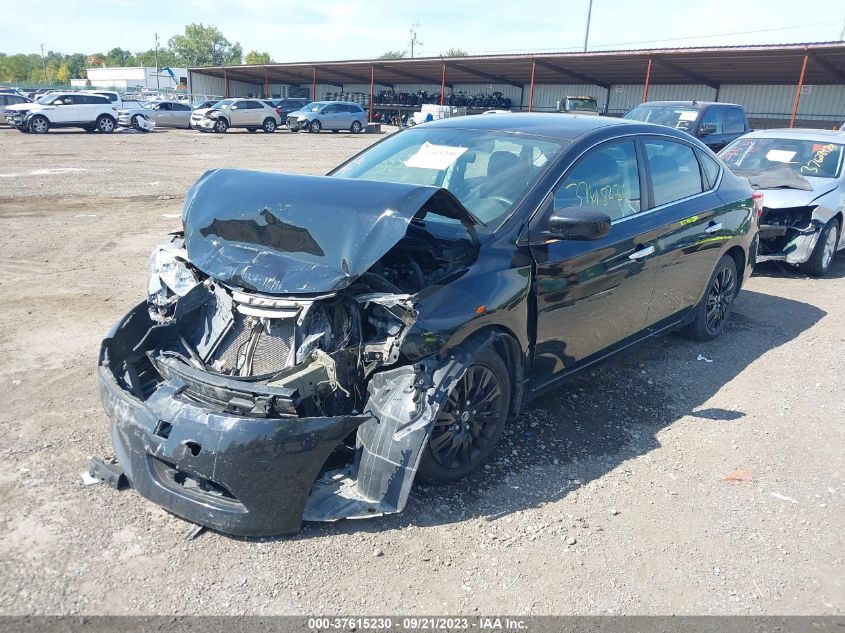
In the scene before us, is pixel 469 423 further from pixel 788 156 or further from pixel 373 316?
pixel 788 156

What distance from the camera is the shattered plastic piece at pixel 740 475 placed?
3897 mm

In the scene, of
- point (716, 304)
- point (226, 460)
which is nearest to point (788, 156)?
point (716, 304)

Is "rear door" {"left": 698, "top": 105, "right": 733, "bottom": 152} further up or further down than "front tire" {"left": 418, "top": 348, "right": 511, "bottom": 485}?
further up

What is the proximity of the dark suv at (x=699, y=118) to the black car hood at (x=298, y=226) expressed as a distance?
439 inches

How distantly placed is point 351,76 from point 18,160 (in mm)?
33170

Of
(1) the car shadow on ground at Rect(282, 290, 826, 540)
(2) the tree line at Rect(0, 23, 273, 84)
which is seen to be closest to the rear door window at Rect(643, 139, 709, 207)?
(1) the car shadow on ground at Rect(282, 290, 826, 540)

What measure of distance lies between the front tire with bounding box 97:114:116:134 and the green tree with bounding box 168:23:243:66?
9401 centimetres

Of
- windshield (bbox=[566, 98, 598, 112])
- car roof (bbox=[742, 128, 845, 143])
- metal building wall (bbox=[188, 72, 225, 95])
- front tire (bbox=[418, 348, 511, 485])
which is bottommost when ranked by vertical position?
front tire (bbox=[418, 348, 511, 485])

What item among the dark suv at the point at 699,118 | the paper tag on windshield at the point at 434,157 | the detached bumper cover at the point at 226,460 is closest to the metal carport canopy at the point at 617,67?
the dark suv at the point at 699,118

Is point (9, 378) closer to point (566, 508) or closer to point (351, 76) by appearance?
point (566, 508)

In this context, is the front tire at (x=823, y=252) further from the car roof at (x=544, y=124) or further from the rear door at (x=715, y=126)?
the rear door at (x=715, y=126)

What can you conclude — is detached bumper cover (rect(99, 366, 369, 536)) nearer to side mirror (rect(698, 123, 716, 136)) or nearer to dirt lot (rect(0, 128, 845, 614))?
dirt lot (rect(0, 128, 845, 614))

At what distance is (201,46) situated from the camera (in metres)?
115

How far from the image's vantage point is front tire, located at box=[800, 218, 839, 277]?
8172 mm
